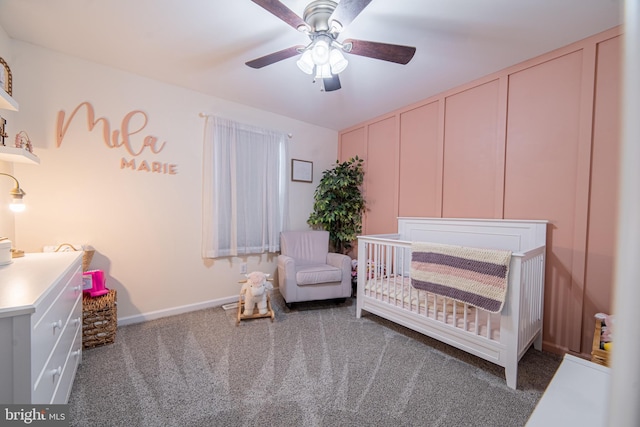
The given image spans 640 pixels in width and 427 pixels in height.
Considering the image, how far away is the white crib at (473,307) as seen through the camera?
1589 millimetres

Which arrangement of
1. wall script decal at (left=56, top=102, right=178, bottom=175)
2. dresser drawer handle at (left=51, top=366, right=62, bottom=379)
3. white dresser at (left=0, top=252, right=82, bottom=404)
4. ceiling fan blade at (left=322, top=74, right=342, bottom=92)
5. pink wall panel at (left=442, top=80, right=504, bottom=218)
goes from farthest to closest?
pink wall panel at (left=442, top=80, right=504, bottom=218), wall script decal at (left=56, top=102, right=178, bottom=175), ceiling fan blade at (left=322, top=74, right=342, bottom=92), dresser drawer handle at (left=51, top=366, right=62, bottom=379), white dresser at (left=0, top=252, right=82, bottom=404)

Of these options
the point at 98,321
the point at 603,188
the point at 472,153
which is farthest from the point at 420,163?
the point at 98,321

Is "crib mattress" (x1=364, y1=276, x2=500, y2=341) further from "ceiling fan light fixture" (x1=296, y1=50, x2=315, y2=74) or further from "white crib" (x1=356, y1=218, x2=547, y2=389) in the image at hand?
"ceiling fan light fixture" (x1=296, y1=50, x2=315, y2=74)

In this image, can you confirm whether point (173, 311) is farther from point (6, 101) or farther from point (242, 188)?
point (6, 101)

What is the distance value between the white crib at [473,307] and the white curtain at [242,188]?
123cm

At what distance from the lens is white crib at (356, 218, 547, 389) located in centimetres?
159

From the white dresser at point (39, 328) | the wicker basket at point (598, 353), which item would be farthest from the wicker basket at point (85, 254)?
the wicker basket at point (598, 353)

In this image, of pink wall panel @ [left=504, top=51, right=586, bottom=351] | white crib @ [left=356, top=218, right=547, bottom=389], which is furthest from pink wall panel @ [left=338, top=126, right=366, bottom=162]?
pink wall panel @ [left=504, top=51, right=586, bottom=351]

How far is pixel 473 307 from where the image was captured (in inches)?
77.2

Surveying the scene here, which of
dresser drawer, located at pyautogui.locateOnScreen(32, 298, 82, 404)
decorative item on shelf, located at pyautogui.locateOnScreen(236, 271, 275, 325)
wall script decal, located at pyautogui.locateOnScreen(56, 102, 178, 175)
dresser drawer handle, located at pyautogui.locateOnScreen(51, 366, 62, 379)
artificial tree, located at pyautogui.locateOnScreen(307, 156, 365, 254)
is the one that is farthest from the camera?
artificial tree, located at pyautogui.locateOnScreen(307, 156, 365, 254)

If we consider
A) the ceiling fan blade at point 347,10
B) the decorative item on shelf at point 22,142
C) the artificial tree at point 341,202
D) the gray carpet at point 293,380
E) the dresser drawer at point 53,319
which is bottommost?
the gray carpet at point 293,380

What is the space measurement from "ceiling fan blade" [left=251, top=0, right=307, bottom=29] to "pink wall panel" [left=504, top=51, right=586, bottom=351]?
1.88 metres

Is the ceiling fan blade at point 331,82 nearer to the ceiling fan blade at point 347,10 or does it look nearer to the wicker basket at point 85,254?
the ceiling fan blade at point 347,10

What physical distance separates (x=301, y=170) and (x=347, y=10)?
7.35ft
